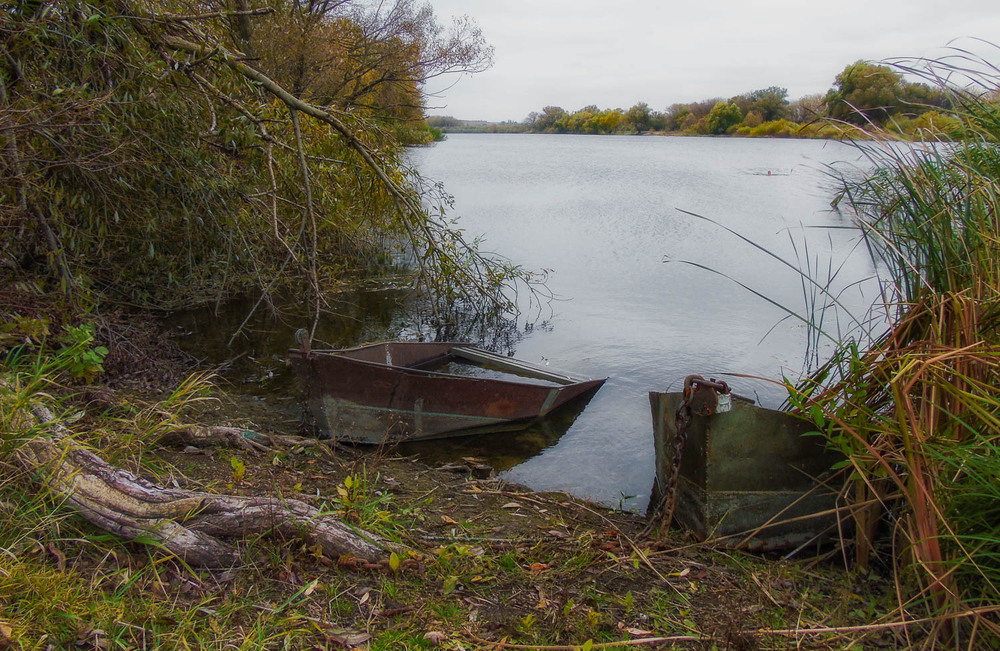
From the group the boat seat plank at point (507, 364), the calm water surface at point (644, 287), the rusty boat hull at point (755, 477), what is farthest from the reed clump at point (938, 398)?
the boat seat plank at point (507, 364)

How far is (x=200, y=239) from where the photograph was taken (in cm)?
734

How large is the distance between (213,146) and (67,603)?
5.50m

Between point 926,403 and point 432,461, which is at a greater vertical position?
point 926,403

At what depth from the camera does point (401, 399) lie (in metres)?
6.10

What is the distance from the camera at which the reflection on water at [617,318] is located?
6516 mm

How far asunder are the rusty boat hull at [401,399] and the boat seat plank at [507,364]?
0.39 meters

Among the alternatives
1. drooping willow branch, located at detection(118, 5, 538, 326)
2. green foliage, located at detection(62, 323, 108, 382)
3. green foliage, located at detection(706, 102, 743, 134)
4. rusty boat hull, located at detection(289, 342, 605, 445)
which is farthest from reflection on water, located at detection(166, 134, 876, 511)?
green foliage, located at detection(706, 102, 743, 134)

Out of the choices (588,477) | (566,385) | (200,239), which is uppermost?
(200,239)

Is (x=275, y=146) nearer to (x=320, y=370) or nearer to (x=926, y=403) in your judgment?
(x=320, y=370)

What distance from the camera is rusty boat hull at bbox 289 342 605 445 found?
584cm

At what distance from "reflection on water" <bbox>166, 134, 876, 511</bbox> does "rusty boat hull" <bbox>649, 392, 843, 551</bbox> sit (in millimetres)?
878

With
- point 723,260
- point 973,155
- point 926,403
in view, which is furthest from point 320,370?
point 723,260

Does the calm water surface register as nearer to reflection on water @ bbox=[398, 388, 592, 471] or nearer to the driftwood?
reflection on water @ bbox=[398, 388, 592, 471]

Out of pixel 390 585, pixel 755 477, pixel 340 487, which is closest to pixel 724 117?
pixel 755 477
